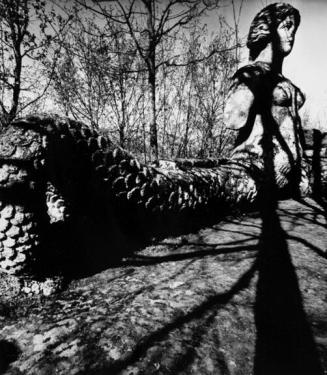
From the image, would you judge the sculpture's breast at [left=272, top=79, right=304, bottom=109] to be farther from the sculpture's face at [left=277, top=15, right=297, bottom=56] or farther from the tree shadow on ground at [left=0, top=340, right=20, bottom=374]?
the tree shadow on ground at [left=0, top=340, right=20, bottom=374]

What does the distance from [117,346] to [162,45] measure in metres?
8.29

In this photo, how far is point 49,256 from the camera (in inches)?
76.4

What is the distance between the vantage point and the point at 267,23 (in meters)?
4.95

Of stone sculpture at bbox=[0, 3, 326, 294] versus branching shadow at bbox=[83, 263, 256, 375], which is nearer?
branching shadow at bbox=[83, 263, 256, 375]

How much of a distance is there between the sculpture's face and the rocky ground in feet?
13.6

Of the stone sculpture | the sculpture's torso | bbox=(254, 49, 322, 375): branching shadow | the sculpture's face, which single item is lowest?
bbox=(254, 49, 322, 375): branching shadow

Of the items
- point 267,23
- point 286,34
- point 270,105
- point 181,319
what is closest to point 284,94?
point 270,105

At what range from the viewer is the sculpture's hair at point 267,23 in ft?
16.0

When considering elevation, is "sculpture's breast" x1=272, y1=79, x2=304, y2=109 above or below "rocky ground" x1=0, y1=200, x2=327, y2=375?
above

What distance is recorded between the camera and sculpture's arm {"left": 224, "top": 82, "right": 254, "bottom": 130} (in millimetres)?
4758

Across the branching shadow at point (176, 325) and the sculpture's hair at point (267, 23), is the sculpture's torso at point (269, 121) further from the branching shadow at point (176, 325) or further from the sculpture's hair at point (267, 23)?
the branching shadow at point (176, 325)

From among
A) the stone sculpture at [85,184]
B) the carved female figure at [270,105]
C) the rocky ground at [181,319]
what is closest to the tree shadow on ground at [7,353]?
the rocky ground at [181,319]

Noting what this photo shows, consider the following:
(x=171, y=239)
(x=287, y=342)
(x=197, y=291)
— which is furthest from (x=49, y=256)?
(x=287, y=342)

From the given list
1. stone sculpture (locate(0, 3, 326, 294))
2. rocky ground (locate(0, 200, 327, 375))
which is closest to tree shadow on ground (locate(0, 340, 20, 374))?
rocky ground (locate(0, 200, 327, 375))
